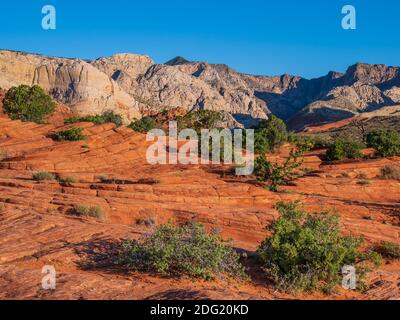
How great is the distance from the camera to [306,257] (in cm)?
951

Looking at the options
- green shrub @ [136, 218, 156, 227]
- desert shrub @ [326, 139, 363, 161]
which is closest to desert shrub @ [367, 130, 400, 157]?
desert shrub @ [326, 139, 363, 161]

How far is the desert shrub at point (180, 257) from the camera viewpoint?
8.87m

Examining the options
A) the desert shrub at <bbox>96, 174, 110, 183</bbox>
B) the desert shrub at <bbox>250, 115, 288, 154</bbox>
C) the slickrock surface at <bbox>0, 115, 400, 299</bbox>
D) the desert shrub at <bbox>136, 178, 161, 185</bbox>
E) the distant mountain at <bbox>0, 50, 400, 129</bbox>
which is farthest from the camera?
the distant mountain at <bbox>0, 50, 400, 129</bbox>

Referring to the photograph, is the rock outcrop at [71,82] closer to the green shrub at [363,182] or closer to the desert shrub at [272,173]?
the desert shrub at [272,173]

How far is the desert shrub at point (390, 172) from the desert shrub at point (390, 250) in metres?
18.4

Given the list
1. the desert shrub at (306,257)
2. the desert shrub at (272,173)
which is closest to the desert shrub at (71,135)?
the desert shrub at (272,173)

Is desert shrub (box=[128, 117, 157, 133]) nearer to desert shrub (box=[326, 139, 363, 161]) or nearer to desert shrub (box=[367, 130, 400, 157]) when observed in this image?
desert shrub (box=[326, 139, 363, 161])

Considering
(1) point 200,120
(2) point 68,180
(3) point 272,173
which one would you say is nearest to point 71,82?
(1) point 200,120

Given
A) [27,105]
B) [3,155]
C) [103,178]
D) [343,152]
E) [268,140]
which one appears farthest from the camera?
[27,105]

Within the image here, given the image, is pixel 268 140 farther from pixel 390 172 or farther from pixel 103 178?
pixel 103 178

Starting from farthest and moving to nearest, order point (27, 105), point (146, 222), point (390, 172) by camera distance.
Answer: point (27, 105)
point (390, 172)
point (146, 222)

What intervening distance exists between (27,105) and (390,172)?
1439 inches

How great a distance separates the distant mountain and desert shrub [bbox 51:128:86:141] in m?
54.5

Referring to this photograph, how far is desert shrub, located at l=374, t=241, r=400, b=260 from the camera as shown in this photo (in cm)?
1289
